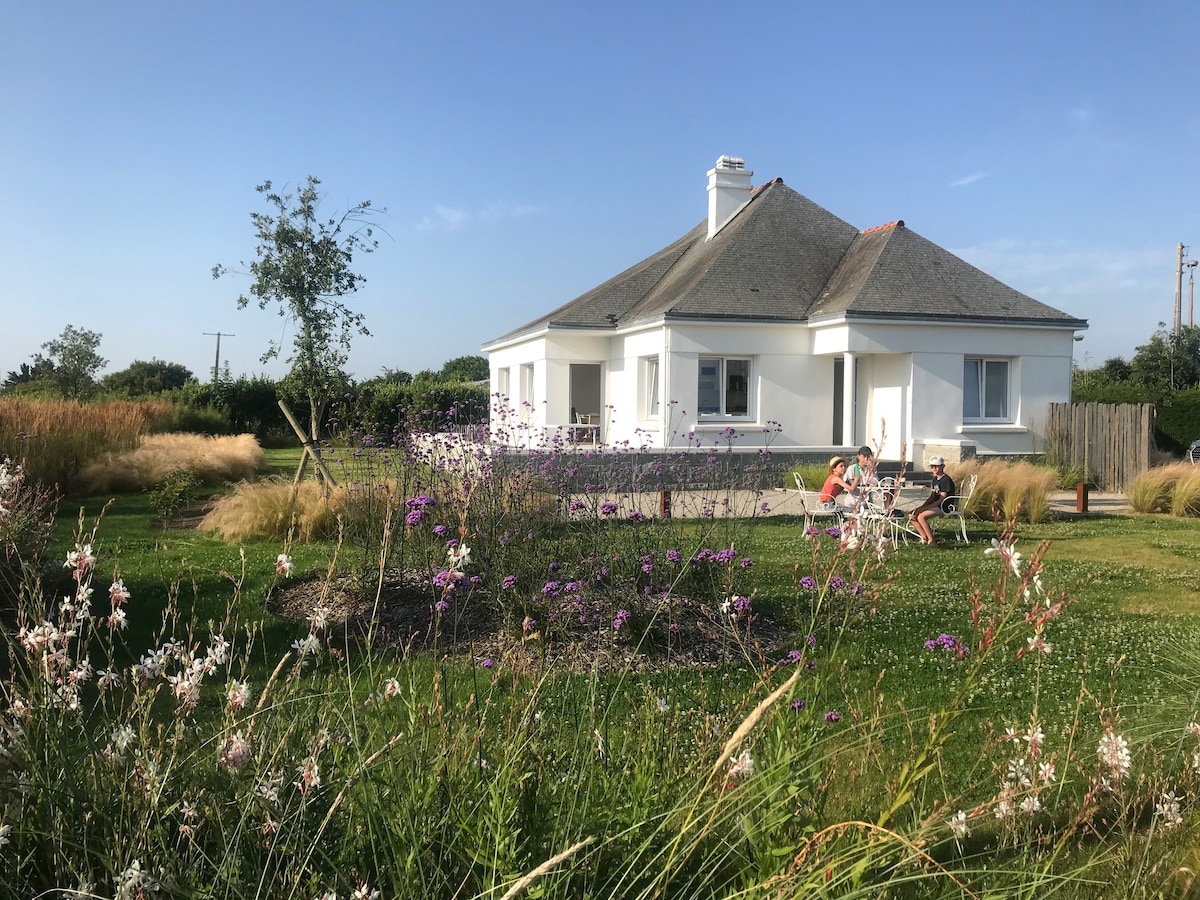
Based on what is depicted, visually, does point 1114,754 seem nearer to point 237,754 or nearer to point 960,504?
point 237,754

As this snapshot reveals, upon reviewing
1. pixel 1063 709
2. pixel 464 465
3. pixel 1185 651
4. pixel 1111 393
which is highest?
pixel 1111 393

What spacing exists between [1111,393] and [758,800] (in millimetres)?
25867

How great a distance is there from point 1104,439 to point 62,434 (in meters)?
19.7

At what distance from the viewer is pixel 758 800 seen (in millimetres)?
2320

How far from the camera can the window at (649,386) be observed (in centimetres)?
2228

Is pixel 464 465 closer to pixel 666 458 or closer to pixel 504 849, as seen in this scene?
pixel 504 849

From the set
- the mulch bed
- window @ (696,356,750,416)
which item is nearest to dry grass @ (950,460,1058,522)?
window @ (696,356,750,416)

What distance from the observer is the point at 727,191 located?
2602 cm

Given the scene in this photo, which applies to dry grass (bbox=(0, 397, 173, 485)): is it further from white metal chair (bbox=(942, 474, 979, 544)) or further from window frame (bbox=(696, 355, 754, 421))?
white metal chair (bbox=(942, 474, 979, 544))

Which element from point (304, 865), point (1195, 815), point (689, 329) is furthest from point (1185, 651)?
point (689, 329)

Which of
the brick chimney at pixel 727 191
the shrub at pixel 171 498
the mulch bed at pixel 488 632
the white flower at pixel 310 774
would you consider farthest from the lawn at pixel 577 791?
the brick chimney at pixel 727 191

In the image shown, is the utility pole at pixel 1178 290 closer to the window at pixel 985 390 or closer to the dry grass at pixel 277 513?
the window at pixel 985 390

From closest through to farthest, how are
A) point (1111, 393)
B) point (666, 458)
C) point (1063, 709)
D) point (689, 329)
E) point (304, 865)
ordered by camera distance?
1. point (304, 865)
2. point (1063, 709)
3. point (666, 458)
4. point (689, 329)
5. point (1111, 393)

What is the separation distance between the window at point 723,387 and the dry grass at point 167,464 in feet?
31.1
